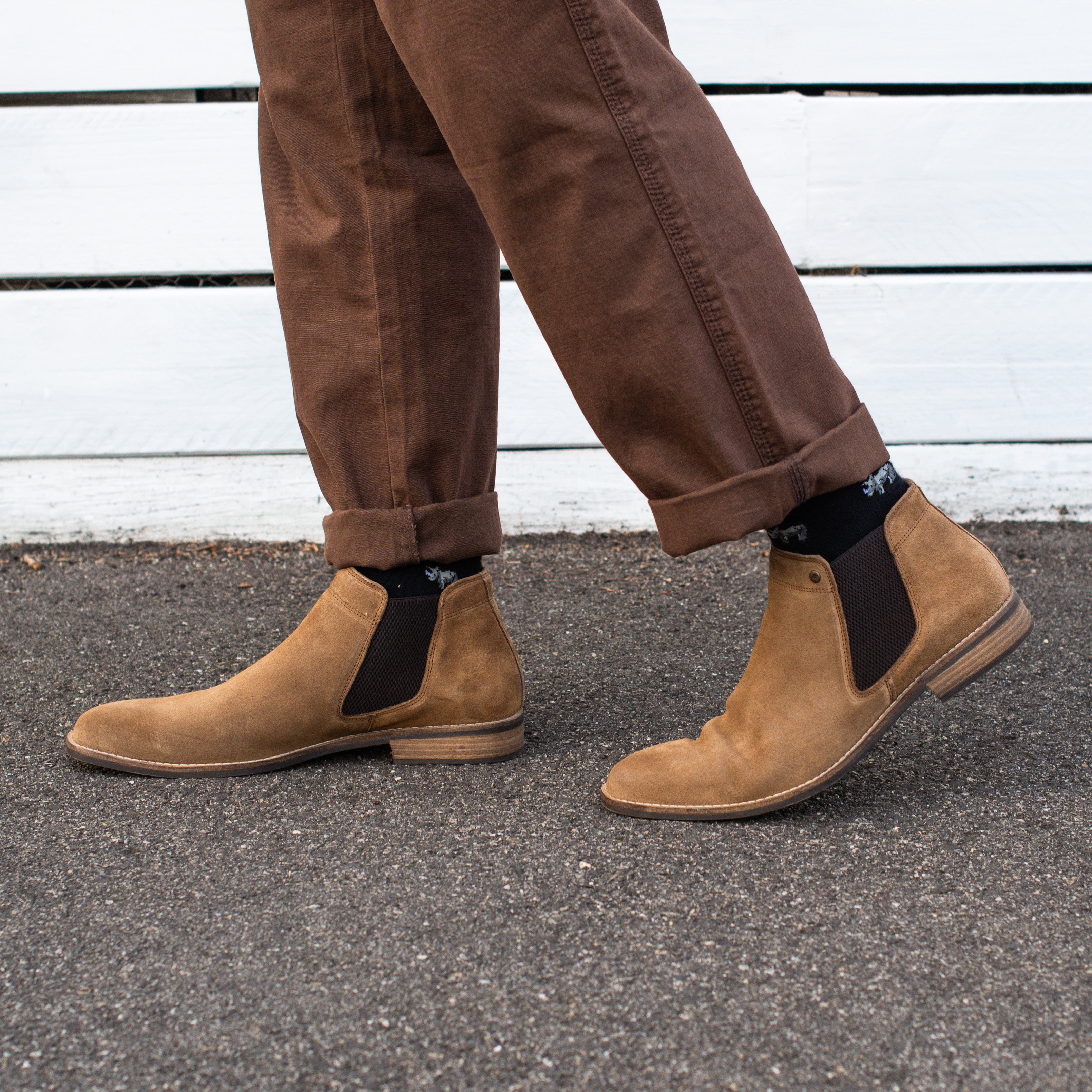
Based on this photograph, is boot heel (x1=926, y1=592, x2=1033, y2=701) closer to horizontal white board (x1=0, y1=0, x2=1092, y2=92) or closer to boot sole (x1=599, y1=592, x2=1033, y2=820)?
boot sole (x1=599, y1=592, x2=1033, y2=820)

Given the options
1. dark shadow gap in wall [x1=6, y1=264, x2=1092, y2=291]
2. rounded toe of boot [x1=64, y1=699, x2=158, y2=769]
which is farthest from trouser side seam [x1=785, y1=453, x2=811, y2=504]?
dark shadow gap in wall [x1=6, y1=264, x2=1092, y2=291]

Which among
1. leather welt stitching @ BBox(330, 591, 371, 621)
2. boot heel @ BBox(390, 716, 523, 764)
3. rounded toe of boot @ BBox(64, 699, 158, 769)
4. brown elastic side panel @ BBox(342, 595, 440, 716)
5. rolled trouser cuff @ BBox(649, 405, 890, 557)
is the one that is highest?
rolled trouser cuff @ BBox(649, 405, 890, 557)

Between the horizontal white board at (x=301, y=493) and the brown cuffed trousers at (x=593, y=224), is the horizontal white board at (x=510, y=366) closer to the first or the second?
the horizontal white board at (x=301, y=493)

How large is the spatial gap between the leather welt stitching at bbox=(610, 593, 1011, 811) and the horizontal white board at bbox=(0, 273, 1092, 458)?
1.14 m

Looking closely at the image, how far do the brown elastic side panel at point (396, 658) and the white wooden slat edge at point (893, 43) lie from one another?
4.38 feet

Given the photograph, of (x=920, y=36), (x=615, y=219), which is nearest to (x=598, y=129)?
(x=615, y=219)

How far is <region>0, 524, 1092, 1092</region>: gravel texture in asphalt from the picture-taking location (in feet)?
1.86

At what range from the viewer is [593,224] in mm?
735

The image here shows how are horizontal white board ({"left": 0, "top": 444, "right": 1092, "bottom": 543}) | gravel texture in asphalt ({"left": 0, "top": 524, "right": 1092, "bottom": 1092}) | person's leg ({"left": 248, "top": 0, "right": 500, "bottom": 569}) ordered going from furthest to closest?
horizontal white board ({"left": 0, "top": 444, "right": 1092, "bottom": 543})
person's leg ({"left": 248, "top": 0, "right": 500, "bottom": 569})
gravel texture in asphalt ({"left": 0, "top": 524, "right": 1092, "bottom": 1092})

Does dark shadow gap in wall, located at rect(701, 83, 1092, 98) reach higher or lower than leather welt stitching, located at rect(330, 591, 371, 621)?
higher

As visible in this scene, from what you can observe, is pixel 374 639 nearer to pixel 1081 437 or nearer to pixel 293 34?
pixel 293 34

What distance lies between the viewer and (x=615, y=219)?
733mm

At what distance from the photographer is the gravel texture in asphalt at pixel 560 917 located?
1.86 feet

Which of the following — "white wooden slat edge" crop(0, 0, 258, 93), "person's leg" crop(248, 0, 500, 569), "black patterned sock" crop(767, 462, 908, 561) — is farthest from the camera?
"white wooden slat edge" crop(0, 0, 258, 93)
